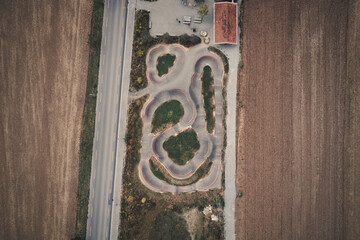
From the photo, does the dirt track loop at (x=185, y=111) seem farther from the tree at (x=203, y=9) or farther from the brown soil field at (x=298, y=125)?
the tree at (x=203, y=9)

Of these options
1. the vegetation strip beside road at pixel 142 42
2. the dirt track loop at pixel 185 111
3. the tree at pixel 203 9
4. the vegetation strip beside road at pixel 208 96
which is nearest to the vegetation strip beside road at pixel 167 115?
the dirt track loop at pixel 185 111

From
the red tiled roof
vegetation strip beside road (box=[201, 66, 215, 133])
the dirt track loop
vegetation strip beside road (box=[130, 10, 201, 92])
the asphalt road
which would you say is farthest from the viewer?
vegetation strip beside road (box=[201, 66, 215, 133])

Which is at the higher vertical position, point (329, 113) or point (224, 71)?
point (224, 71)

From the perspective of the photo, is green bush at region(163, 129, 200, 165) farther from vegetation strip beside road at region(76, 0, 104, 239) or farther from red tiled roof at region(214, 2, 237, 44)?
red tiled roof at region(214, 2, 237, 44)

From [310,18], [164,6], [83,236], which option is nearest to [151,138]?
[83,236]

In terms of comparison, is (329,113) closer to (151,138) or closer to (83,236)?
(151,138)

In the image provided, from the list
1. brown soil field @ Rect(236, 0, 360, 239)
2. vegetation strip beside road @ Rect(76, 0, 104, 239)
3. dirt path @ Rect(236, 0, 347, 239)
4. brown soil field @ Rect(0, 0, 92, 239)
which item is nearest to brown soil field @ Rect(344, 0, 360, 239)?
brown soil field @ Rect(236, 0, 360, 239)
